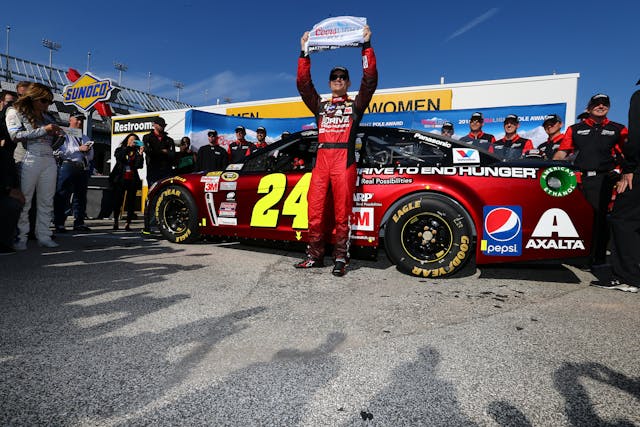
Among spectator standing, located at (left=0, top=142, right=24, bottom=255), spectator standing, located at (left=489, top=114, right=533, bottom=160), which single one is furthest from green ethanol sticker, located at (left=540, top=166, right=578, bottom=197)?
spectator standing, located at (left=0, top=142, right=24, bottom=255)

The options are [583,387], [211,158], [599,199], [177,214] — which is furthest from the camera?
[211,158]

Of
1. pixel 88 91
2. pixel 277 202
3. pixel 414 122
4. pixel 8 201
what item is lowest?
pixel 8 201

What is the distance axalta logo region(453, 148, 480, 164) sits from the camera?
3.01 metres

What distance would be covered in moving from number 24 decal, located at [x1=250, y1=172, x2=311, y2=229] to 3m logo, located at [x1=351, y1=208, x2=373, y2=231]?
1.57 ft

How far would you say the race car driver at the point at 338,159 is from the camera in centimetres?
322

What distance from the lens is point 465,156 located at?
10.0ft

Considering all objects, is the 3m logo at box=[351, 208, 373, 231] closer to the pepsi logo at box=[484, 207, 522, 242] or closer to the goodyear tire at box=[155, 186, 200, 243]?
the pepsi logo at box=[484, 207, 522, 242]

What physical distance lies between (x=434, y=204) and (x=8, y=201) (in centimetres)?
389

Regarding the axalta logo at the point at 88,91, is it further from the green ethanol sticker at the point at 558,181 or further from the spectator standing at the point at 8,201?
the green ethanol sticker at the point at 558,181

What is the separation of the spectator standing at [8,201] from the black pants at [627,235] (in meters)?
5.26

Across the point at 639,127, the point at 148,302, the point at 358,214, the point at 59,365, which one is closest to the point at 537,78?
the point at 639,127

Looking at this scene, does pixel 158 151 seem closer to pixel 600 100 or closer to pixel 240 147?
pixel 240 147

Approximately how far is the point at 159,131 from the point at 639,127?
18.8 feet

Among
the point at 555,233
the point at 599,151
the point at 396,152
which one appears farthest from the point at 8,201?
the point at 599,151
